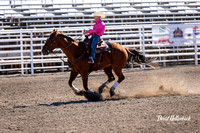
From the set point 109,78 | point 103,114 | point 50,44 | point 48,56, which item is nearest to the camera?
point 103,114

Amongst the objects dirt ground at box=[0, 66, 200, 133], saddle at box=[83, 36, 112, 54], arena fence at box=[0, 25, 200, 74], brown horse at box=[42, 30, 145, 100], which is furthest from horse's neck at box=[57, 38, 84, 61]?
arena fence at box=[0, 25, 200, 74]

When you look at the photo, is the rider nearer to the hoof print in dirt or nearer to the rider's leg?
the rider's leg

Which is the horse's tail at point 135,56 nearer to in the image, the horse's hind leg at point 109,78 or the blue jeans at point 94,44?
the horse's hind leg at point 109,78

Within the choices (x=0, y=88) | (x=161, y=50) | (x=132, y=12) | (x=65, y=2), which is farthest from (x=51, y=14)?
(x=0, y=88)

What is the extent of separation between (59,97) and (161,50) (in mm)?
7831

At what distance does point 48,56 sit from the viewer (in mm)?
13586

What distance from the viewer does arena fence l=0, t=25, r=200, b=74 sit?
42.4ft

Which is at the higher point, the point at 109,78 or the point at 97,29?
the point at 97,29

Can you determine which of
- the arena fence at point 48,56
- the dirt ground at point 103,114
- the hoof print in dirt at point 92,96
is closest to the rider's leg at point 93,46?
the hoof print in dirt at point 92,96

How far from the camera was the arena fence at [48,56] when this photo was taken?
509 inches

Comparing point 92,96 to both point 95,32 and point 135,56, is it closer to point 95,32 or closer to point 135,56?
point 95,32

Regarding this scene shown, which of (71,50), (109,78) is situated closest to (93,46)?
(71,50)

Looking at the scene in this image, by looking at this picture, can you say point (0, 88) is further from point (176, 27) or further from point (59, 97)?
point (176, 27)

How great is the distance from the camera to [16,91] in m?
8.38
